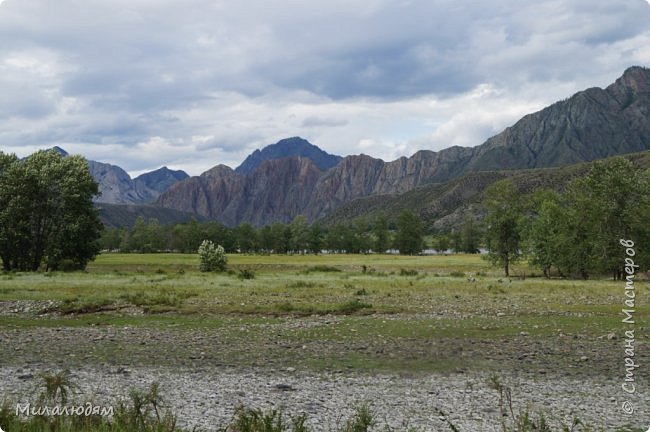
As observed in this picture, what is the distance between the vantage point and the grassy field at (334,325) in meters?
18.3

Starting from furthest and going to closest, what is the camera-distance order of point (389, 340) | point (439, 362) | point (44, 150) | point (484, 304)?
→ point (44, 150) → point (484, 304) → point (389, 340) → point (439, 362)

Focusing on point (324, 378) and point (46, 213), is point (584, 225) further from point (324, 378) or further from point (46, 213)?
point (46, 213)

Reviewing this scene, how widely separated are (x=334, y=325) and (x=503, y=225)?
163 feet

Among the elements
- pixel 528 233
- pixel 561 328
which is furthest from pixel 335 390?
pixel 528 233

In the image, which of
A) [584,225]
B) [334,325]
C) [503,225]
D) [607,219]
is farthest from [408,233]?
[334,325]

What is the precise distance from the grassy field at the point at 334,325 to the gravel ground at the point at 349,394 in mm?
1308

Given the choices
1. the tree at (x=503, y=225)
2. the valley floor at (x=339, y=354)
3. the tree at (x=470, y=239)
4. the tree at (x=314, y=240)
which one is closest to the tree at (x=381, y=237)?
the tree at (x=314, y=240)

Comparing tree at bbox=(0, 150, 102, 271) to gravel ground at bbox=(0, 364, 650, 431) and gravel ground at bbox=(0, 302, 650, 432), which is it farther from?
gravel ground at bbox=(0, 364, 650, 431)

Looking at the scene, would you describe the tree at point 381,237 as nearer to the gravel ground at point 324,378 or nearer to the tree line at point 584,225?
the tree line at point 584,225

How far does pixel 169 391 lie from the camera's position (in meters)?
14.2

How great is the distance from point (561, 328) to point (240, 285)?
2957 cm

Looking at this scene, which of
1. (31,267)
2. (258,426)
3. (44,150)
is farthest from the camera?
(44,150)

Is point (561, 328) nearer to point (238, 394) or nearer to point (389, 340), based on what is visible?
point (389, 340)

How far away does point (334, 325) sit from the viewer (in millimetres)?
25438
